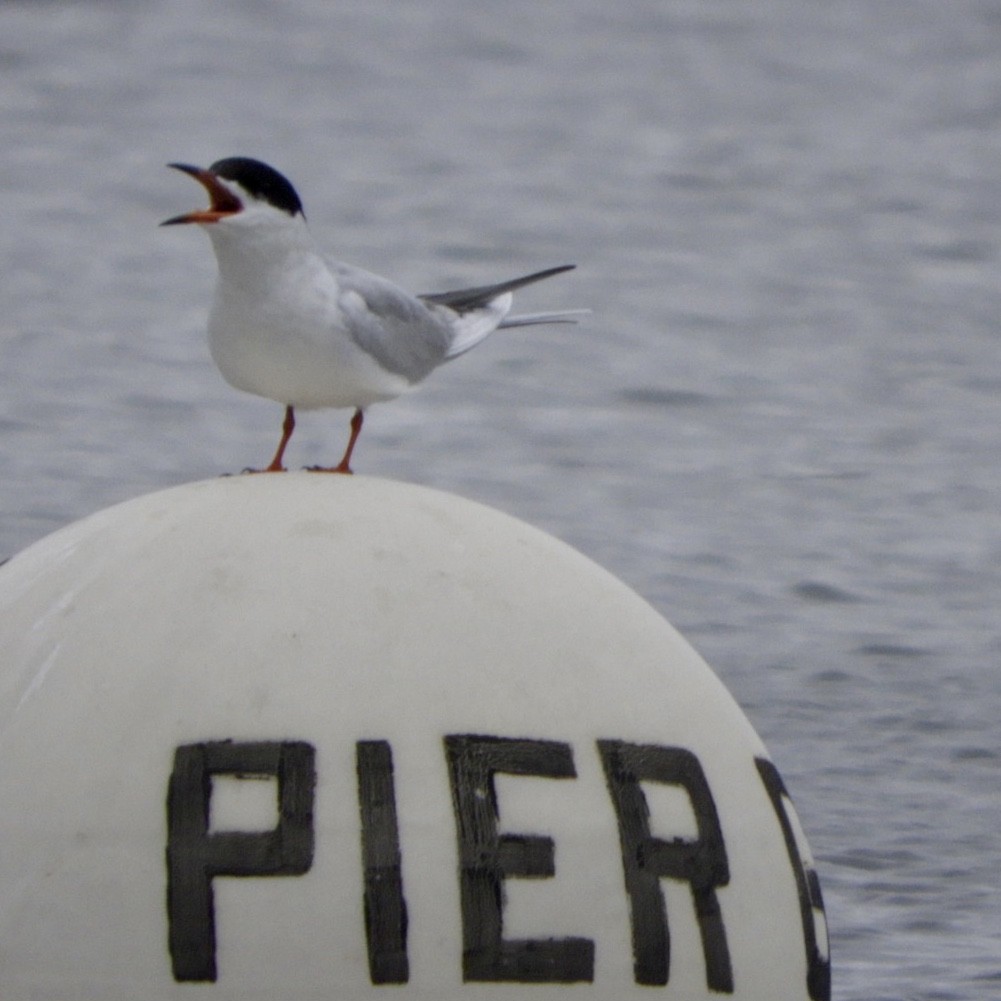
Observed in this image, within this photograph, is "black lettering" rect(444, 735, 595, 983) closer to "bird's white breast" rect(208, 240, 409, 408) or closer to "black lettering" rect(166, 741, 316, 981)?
"black lettering" rect(166, 741, 316, 981)

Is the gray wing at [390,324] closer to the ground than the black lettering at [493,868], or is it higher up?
higher up

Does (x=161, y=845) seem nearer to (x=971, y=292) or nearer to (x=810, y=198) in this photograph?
(x=971, y=292)

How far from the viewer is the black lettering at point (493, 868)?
5477mm

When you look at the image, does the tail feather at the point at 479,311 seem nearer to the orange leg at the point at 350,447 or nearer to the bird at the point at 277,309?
the orange leg at the point at 350,447

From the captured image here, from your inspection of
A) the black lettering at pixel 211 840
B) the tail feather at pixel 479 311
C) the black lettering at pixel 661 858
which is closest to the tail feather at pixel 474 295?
the tail feather at pixel 479 311

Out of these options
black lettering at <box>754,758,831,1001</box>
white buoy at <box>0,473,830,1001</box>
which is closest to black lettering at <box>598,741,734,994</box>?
white buoy at <box>0,473,830,1001</box>

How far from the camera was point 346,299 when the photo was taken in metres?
6.91

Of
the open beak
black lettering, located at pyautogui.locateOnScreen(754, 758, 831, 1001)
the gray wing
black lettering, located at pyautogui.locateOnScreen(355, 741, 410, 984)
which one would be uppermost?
the open beak

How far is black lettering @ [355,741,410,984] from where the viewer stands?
17.8ft

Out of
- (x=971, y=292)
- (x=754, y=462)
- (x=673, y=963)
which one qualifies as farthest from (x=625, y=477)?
(x=673, y=963)

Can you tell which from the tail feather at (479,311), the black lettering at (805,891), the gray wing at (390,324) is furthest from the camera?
the tail feather at (479,311)

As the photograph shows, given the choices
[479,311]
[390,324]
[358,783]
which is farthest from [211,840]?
[479,311]

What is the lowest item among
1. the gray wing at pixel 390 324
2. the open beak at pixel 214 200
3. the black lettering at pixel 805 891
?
the black lettering at pixel 805 891

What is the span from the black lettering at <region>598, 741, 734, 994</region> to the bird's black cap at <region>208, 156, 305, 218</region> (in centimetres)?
170
